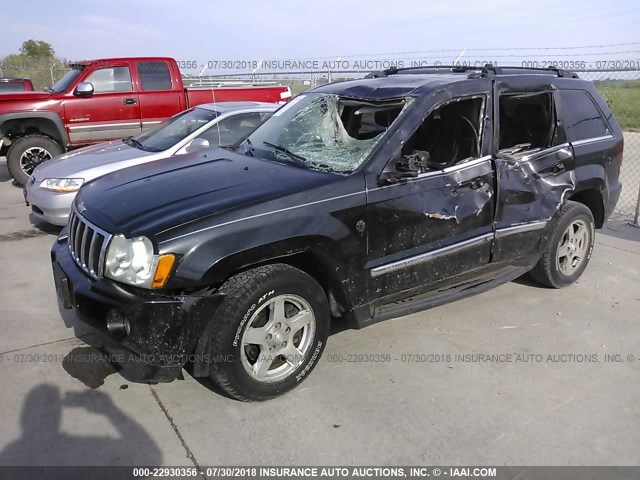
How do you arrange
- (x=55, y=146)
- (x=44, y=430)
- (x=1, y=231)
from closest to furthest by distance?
(x=44, y=430) → (x=1, y=231) → (x=55, y=146)

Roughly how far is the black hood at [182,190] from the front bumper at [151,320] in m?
0.35

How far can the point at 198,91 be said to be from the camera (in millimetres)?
10258

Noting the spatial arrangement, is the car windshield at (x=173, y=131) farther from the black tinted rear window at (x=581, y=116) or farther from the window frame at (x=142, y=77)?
the black tinted rear window at (x=581, y=116)

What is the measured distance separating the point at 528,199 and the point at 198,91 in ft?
24.3

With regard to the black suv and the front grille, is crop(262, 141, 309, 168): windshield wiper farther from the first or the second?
the front grille

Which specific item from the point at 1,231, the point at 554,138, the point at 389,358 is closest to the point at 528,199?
the point at 554,138

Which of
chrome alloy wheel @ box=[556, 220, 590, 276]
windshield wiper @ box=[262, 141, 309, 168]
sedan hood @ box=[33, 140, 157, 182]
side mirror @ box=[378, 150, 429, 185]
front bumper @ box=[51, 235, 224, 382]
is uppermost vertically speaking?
windshield wiper @ box=[262, 141, 309, 168]

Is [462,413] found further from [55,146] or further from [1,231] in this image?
[55,146]

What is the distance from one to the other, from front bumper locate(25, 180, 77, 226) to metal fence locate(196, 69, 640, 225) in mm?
3456

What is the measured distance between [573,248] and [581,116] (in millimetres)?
1171

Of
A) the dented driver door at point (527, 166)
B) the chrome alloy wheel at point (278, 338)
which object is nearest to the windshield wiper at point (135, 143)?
the chrome alloy wheel at point (278, 338)

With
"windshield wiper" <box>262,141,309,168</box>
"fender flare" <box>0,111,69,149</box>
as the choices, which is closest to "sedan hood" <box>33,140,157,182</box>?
"fender flare" <box>0,111,69,149</box>

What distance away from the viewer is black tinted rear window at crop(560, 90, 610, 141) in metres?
4.78

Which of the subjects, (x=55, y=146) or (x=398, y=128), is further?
(x=55, y=146)
